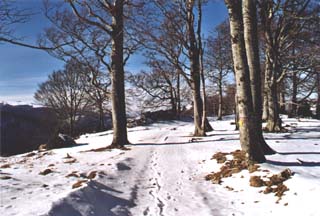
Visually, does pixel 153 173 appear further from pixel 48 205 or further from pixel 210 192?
pixel 48 205

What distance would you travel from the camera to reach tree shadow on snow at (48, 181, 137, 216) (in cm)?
419

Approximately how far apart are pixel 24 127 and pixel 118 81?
22.7 m

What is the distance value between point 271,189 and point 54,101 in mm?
33392

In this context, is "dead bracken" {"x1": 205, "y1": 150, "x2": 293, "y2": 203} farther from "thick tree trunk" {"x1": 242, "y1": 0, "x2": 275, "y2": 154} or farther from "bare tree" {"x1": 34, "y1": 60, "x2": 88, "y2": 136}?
"bare tree" {"x1": 34, "y1": 60, "x2": 88, "y2": 136}

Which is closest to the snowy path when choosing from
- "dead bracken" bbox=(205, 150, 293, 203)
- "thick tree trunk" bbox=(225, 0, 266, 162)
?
"dead bracken" bbox=(205, 150, 293, 203)

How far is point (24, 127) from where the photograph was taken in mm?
31812

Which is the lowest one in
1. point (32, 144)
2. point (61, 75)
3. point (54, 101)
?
point (32, 144)

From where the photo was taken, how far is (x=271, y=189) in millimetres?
5336

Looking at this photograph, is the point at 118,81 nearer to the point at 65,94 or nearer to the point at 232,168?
the point at 232,168

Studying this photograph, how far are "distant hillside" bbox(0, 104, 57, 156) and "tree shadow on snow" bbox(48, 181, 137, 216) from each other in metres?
23.8

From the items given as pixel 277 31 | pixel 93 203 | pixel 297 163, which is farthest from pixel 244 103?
pixel 277 31

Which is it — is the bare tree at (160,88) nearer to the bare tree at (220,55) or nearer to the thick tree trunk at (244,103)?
the bare tree at (220,55)

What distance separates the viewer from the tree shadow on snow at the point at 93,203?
13.8ft

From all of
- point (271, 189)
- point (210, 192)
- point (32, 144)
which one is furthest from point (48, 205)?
point (32, 144)
